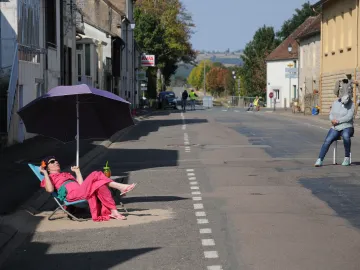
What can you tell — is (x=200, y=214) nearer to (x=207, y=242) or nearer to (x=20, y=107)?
(x=207, y=242)

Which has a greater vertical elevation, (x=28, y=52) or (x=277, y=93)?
A: (x=28, y=52)

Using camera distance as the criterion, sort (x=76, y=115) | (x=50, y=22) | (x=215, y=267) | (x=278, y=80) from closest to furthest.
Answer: (x=215, y=267)
(x=76, y=115)
(x=50, y=22)
(x=278, y=80)

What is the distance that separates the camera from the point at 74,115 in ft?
44.6

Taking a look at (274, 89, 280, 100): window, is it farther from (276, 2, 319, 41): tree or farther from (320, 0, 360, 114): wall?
(320, 0, 360, 114): wall

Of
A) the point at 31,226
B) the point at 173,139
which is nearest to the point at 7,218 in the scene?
the point at 31,226

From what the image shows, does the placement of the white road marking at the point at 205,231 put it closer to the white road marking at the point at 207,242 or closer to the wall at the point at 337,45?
the white road marking at the point at 207,242

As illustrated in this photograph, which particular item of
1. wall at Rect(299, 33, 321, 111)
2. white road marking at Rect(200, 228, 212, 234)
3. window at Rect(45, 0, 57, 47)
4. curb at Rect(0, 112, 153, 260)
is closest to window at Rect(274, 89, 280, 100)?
wall at Rect(299, 33, 321, 111)

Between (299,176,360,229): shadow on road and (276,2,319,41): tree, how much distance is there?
100505mm

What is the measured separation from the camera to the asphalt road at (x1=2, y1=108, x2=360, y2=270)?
314 inches

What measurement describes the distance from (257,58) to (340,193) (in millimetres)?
91733

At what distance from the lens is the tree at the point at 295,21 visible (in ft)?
372

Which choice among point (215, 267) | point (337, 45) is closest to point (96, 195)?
point (215, 267)

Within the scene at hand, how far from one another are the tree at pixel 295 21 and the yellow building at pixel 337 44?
5990cm

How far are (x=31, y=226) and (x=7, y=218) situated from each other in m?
0.40
